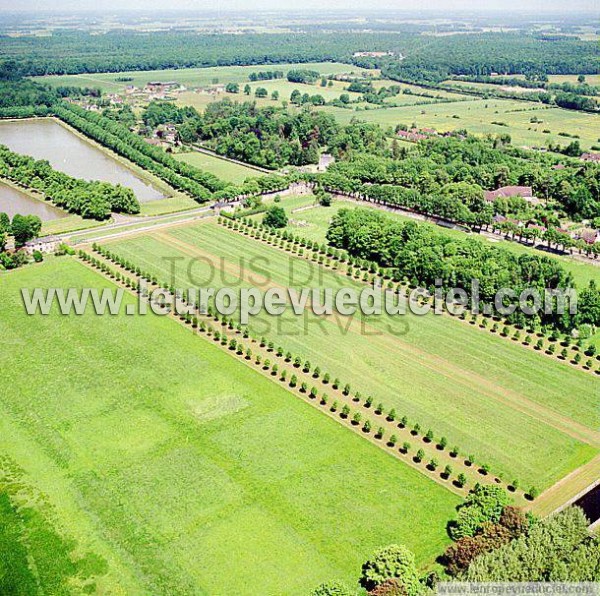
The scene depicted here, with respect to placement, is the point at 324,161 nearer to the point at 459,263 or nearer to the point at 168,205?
the point at 168,205

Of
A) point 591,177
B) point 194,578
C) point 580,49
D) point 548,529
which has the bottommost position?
point 194,578

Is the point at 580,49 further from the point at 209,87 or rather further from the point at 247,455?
the point at 247,455

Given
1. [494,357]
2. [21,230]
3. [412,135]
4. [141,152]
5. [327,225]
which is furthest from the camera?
[412,135]

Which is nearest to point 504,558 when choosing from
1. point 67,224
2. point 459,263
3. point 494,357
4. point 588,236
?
point 494,357

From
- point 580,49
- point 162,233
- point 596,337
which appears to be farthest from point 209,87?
point 596,337

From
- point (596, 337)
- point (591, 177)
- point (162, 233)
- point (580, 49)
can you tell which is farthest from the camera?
point (580, 49)

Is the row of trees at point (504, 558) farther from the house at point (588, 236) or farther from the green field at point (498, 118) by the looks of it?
the green field at point (498, 118)

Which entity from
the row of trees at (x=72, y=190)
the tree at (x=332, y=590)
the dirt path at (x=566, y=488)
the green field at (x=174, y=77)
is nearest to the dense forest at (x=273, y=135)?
the row of trees at (x=72, y=190)
